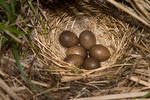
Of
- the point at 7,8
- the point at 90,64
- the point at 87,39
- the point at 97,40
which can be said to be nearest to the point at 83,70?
the point at 90,64

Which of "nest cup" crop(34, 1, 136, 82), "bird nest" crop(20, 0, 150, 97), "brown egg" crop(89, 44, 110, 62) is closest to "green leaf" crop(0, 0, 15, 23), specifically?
"bird nest" crop(20, 0, 150, 97)

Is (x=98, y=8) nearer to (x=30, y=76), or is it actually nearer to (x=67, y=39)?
(x=67, y=39)

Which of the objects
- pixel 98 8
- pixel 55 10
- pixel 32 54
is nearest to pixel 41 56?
pixel 32 54

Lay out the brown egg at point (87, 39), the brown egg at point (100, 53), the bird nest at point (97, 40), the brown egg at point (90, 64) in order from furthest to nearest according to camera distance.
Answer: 1. the brown egg at point (87, 39)
2. the brown egg at point (100, 53)
3. the brown egg at point (90, 64)
4. the bird nest at point (97, 40)

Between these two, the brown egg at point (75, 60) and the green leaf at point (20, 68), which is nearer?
the green leaf at point (20, 68)

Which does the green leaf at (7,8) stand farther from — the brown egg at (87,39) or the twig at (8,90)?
the brown egg at (87,39)

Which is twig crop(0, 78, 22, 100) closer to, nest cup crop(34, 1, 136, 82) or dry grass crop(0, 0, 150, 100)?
dry grass crop(0, 0, 150, 100)

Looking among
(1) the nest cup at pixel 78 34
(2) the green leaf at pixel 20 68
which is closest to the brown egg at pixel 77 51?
(1) the nest cup at pixel 78 34
